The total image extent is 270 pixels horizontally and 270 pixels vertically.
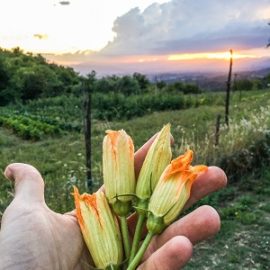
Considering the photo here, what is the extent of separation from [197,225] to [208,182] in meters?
0.18

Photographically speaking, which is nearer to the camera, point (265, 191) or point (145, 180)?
point (145, 180)

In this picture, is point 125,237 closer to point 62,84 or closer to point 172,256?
point 172,256

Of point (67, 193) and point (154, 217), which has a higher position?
point (154, 217)

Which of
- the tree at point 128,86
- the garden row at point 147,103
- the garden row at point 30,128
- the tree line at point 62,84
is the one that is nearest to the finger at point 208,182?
the garden row at point 30,128

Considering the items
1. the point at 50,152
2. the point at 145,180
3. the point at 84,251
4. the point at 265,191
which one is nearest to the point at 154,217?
the point at 145,180

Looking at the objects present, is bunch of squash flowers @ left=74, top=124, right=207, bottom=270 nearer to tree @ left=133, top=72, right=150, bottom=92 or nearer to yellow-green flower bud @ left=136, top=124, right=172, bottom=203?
yellow-green flower bud @ left=136, top=124, right=172, bottom=203

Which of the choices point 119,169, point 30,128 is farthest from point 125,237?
point 30,128

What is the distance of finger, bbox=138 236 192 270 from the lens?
62.9 inches

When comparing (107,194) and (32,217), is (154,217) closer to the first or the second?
(107,194)

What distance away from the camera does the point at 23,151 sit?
1723 centimetres

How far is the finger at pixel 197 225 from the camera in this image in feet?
5.79

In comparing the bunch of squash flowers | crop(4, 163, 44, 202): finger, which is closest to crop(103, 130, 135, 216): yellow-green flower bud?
the bunch of squash flowers

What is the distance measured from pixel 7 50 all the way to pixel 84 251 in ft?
214

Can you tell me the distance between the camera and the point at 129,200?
1.86m
